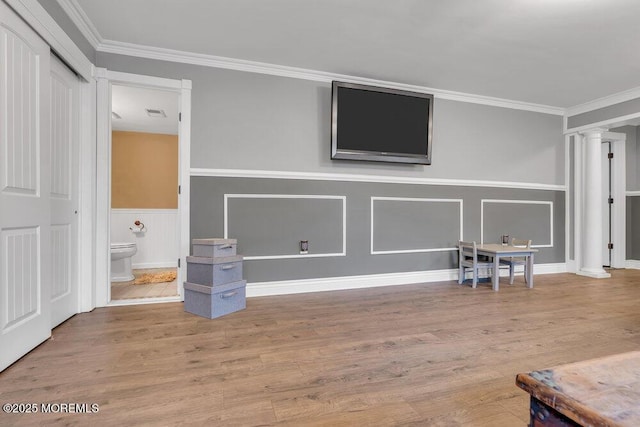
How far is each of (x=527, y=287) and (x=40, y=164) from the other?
4634 millimetres

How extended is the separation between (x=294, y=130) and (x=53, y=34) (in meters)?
1.98

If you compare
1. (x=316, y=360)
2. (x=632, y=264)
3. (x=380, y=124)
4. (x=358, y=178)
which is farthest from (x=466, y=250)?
(x=632, y=264)

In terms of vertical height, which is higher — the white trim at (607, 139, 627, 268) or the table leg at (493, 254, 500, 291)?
the white trim at (607, 139, 627, 268)

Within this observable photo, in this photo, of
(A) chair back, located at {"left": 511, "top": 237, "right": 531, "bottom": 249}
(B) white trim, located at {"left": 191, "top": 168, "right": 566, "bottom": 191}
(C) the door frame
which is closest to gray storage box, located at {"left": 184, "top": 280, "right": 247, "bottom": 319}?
(C) the door frame

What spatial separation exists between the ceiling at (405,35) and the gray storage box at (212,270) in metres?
1.93

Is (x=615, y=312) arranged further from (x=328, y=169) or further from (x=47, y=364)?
(x=47, y=364)

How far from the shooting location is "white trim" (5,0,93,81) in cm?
173

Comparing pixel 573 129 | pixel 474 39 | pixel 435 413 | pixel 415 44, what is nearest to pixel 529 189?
pixel 573 129

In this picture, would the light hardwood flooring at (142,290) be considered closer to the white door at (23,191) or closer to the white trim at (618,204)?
the white door at (23,191)

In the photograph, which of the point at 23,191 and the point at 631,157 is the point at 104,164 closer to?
the point at 23,191

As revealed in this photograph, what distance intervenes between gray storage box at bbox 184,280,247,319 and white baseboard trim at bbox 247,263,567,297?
44 centimetres

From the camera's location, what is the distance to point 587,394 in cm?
60

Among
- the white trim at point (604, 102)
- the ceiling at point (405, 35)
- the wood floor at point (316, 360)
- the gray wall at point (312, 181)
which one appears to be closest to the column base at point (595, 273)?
the gray wall at point (312, 181)

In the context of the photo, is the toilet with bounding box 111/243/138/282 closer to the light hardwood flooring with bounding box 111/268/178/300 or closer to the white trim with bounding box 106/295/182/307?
the light hardwood flooring with bounding box 111/268/178/300
